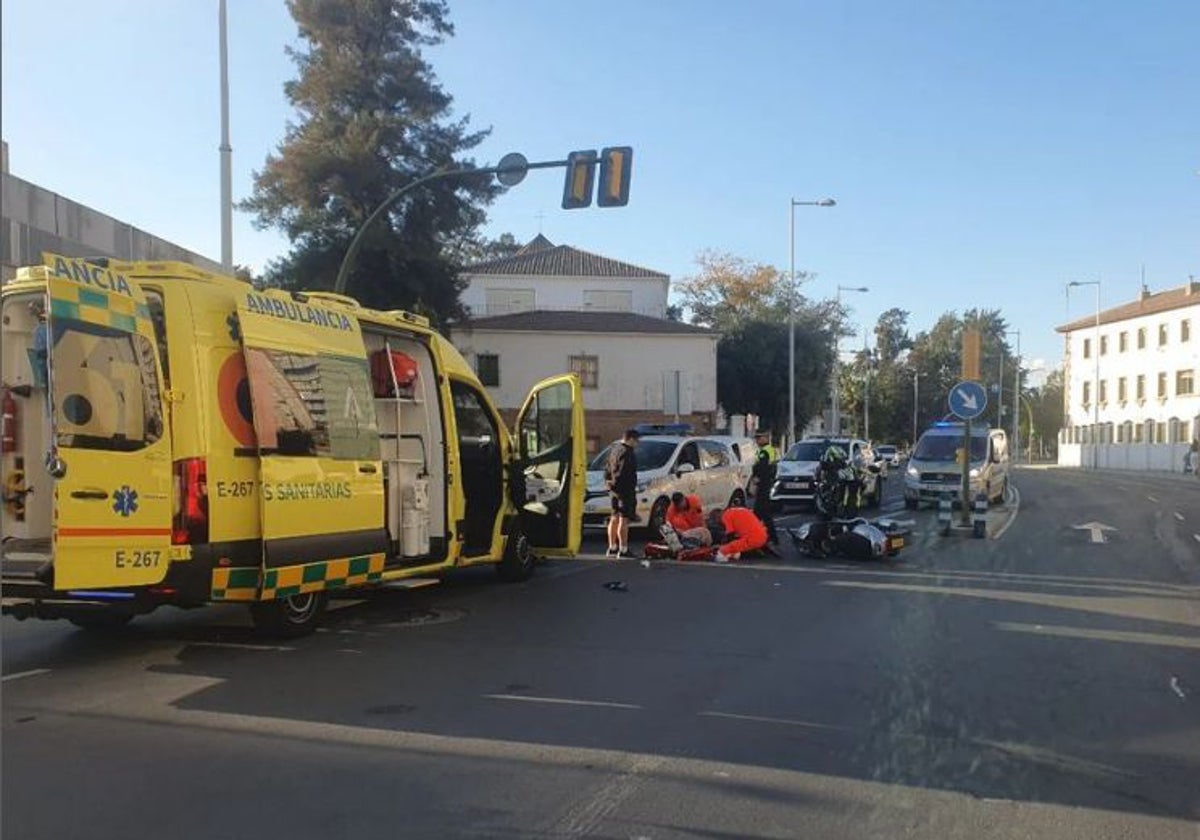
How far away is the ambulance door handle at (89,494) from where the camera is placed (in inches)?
247

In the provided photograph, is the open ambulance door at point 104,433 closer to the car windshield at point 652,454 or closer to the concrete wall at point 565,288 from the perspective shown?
the car windshield at point 652,454

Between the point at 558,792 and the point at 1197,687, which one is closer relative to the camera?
the point at 558,792

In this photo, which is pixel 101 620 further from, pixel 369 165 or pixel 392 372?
pixel 369 165

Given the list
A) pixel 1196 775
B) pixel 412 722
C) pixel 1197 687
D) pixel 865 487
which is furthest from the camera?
pixel 865 487

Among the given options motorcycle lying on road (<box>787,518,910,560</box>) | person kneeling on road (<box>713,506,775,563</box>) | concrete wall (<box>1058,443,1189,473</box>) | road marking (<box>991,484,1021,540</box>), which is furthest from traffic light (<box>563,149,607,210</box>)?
concrete wall (<box>1058,443,1189,473</box>)

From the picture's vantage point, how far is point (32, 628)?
870cm

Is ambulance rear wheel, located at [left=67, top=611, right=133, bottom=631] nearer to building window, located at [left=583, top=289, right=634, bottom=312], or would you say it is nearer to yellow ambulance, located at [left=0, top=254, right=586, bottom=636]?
yellow ambulance, located at [left=0, top=254, right=586, bottom=636]

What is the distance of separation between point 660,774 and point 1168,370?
78.2 meters

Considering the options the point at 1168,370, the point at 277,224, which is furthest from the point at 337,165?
the point at 1168,370

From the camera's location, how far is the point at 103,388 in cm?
667

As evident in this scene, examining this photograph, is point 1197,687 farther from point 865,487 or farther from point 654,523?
point 865,487

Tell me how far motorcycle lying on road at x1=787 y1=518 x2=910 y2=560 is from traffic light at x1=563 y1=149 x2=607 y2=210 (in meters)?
6.38

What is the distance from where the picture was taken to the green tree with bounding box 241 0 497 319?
3544 centimetres

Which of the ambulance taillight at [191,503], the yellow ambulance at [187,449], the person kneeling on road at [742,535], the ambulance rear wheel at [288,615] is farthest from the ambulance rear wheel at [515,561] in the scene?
the ambulance taillight at [191,503]
